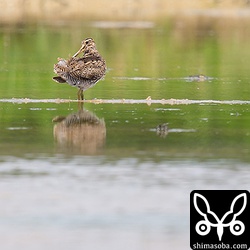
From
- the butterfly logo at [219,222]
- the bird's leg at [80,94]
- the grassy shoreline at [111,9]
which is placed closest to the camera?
the butterfly logo at [219,222]

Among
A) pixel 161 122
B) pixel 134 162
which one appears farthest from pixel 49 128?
pixel 134 162

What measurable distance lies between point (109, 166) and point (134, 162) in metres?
0.40

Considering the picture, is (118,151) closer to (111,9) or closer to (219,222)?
(219,222)

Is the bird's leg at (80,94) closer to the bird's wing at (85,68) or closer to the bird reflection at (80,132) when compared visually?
the bird's wing at (85,68)

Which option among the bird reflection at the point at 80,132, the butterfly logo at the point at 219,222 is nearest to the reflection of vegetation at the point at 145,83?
the bird reflection at the point at 80,132

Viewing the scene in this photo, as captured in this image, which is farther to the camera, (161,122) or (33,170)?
(161,122)

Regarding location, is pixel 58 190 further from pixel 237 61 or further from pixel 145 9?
pixel 145 9

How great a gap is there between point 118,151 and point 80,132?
1522mm

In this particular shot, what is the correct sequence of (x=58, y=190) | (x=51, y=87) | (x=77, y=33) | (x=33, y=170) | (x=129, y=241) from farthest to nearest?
(x=77, y=33), (x=51, y=87), (x=33, y=170), (x=58, y=190), (x=129, y=241)

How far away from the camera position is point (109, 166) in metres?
13.8

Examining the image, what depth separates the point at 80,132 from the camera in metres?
16.2

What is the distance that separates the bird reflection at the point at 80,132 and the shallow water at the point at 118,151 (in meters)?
0.01

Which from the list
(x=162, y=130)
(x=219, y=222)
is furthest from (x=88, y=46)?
(x=219, y=222)

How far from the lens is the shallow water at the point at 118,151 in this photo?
11.0 m
